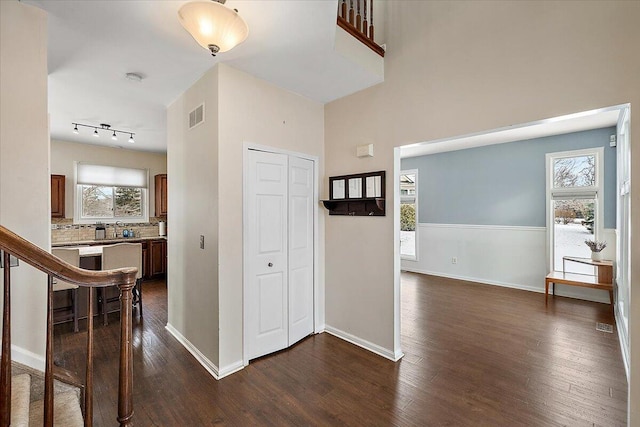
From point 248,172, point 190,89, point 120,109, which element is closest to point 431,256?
point 248,172

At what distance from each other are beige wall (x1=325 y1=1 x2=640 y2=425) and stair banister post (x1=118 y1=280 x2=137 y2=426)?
2262 millimetres

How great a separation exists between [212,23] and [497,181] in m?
5.64

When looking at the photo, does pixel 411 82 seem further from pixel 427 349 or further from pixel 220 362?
pixel 220 362

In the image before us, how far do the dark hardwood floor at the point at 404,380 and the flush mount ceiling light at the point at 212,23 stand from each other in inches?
97.8

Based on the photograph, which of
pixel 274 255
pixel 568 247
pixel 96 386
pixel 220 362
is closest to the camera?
pixel 96 386

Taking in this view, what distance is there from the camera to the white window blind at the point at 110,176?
567cm

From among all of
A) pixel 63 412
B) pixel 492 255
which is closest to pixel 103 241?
pixel 63 412

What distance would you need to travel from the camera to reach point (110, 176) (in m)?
5.96

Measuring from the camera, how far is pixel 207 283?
2.75 meters

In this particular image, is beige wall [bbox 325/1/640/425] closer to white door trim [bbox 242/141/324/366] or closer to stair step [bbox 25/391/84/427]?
white door trim [bbox 242/141/324/366]

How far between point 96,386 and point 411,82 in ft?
12.6

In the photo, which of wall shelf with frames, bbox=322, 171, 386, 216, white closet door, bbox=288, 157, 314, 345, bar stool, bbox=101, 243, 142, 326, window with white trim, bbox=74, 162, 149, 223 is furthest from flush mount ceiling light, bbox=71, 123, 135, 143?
wall shelf with frames, bbox=322, 171, 386, 216

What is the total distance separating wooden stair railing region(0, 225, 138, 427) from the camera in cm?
94

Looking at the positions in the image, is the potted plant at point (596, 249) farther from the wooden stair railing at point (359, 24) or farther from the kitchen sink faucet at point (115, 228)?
the kitchen sink faucet at point (115, 228)
